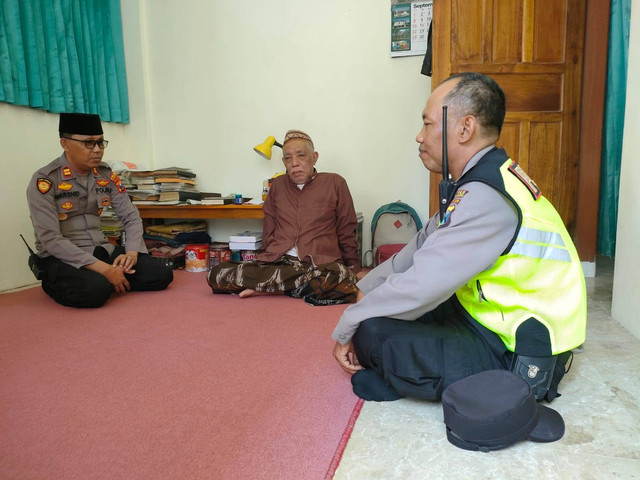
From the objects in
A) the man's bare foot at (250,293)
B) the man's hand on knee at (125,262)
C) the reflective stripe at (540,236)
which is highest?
the reflective stripe at (540,236)

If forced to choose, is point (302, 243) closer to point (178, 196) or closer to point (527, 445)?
point (178, 196)

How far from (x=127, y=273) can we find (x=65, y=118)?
3.00 ft

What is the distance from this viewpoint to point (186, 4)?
373 centimetres

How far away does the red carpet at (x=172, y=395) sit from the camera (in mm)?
1038

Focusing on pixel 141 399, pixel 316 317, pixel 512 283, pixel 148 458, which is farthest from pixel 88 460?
pixel 316 317

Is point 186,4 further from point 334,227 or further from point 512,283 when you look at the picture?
point 512,283

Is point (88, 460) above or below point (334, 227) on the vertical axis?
below

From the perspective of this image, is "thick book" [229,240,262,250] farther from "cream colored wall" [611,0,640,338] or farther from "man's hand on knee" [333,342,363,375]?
"cream colored wall" [611,0,640,338]

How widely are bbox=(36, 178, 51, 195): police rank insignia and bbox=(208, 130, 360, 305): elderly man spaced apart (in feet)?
3.22

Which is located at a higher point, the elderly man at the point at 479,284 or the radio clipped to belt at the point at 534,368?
the elderly man at the point at 479,284

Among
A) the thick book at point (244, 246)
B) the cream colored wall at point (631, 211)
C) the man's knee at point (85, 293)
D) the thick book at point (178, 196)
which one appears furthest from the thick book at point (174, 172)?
the cream colored wall at point (631, 211)

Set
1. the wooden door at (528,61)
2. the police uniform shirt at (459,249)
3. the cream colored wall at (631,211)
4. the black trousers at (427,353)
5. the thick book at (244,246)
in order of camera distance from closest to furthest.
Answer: the police uniform shirt at (459,249), the black trousers at (427,353), the cream colored wall at (631,211), the wooden door at (528,61), the thick book at (244,246)

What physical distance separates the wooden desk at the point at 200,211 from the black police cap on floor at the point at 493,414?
242 cm

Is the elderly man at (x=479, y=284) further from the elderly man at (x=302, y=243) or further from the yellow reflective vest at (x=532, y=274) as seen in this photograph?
the elderly man at (x=302, y=243)
